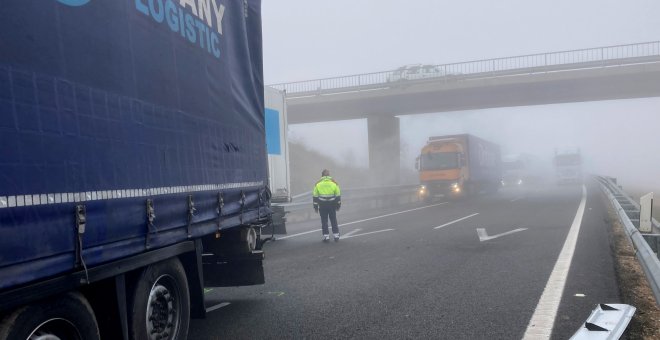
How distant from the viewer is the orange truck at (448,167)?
25.9m

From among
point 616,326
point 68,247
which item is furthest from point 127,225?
point 616,326

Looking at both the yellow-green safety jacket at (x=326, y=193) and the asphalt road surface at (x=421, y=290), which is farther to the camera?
the yellow-green safety jacket at (x=326, y=193)

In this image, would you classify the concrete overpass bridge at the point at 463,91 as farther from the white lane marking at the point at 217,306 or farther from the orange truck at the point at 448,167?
the white lane marking at the point at 217,306

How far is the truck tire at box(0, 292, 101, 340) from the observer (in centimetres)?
259

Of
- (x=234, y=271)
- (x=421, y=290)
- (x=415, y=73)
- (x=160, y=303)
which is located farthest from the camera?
(x=415, y=73)

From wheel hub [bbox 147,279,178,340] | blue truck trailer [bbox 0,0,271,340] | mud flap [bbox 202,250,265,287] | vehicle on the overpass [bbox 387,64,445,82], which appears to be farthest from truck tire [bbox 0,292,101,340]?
vehicle on the overpass [bbox 387,64,445,82]

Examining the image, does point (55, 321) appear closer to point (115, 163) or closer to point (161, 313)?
point (115, 163)

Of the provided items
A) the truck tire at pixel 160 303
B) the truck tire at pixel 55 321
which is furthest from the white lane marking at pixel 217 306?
the truck tire at pixel 55 321

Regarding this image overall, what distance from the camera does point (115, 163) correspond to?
341 centimetres

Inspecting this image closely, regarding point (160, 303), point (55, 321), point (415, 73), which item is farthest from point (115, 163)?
point (415, 73)

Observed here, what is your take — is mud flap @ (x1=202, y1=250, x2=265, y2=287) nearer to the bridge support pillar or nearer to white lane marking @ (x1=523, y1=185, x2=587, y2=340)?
white lane marking @ (x1=523, y1=185, x2=587, y2=340)

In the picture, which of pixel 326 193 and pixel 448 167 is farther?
pixel 448 167

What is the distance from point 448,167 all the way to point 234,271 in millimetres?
21598

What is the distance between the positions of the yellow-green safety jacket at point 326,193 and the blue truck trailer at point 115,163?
6.54 meters
